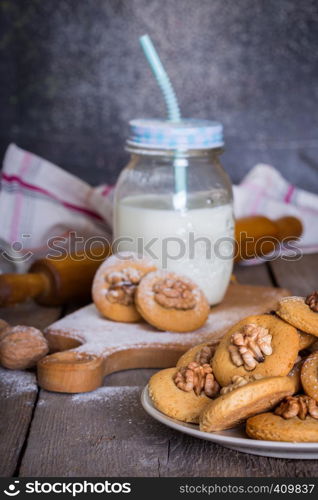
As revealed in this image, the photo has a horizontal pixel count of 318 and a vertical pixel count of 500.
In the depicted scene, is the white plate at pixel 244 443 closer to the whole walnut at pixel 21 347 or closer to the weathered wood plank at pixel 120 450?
the weathered wood plank at pixel 120 450

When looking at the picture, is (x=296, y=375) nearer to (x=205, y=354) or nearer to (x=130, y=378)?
(x=205, y=354)

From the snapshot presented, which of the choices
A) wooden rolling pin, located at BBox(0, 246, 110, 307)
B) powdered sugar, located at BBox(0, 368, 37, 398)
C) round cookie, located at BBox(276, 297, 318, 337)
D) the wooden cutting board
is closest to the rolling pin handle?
wooden rolling pin, located at BBox(0, 246, 110, 307)

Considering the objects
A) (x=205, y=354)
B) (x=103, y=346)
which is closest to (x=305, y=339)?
(x=205, y=354)

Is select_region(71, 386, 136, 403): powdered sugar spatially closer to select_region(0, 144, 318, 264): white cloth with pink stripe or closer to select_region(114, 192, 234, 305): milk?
select_region(114, 192, 234, 305): milk

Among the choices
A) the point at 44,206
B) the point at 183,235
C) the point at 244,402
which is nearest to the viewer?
the point at 244,402

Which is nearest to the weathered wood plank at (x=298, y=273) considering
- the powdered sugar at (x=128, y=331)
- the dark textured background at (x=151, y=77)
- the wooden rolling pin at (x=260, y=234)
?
the wooden rolling pin at (x=260, y=234)

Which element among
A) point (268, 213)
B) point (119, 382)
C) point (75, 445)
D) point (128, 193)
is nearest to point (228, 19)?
point (268, 213)
